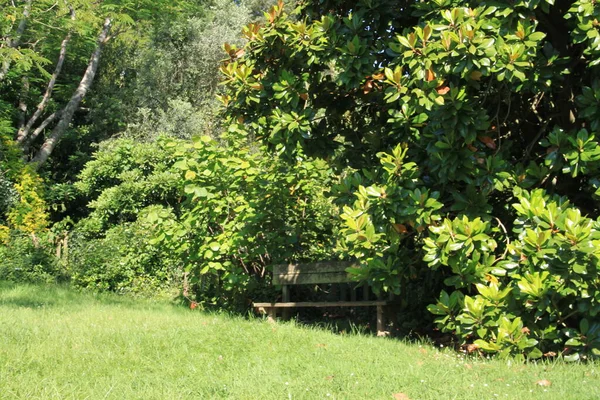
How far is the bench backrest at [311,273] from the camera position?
7.94m

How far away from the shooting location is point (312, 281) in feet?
27.0

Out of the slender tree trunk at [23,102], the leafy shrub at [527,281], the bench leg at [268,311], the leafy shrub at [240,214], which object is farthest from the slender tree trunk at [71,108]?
the leafy shrub at [527,281]

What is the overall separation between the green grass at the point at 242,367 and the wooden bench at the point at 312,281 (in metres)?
0.75

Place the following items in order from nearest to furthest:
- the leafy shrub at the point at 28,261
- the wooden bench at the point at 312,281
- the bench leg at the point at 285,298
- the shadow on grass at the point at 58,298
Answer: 1. the wooden bench at the point at 312,281
2. the bench leg at the point at 285,298
3. the shadow on grass at the point at 58,298
4. the leafy shrub at the point at 28,261

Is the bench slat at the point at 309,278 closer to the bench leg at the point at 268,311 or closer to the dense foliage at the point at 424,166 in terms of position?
the dense foliage at the point at 424,166

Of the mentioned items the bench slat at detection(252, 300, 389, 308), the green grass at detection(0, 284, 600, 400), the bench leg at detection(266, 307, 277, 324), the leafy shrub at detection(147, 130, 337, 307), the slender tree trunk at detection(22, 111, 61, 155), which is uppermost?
the slender tree trunk at detection(22, 111, 61, 155)

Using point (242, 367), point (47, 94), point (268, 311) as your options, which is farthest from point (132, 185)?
point (242, 367)

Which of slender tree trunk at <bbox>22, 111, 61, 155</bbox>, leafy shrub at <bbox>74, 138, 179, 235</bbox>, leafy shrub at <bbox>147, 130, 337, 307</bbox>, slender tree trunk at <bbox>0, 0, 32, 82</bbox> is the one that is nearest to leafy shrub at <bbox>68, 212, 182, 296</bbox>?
leafy shrub at <bbox>74, 138, 179, 235</bbox>

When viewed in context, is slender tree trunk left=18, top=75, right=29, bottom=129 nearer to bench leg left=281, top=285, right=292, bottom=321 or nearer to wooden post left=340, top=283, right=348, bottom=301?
bench leg left=281, top=285, right=292, bottom=321

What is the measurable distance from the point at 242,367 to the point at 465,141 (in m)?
2.73

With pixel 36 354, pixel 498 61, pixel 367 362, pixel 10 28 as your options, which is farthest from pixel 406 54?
pixel 10 28

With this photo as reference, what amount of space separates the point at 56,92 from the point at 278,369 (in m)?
18.2

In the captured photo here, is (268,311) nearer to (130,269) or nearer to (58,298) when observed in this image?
(58,298)

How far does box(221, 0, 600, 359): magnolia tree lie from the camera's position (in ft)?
17.4
